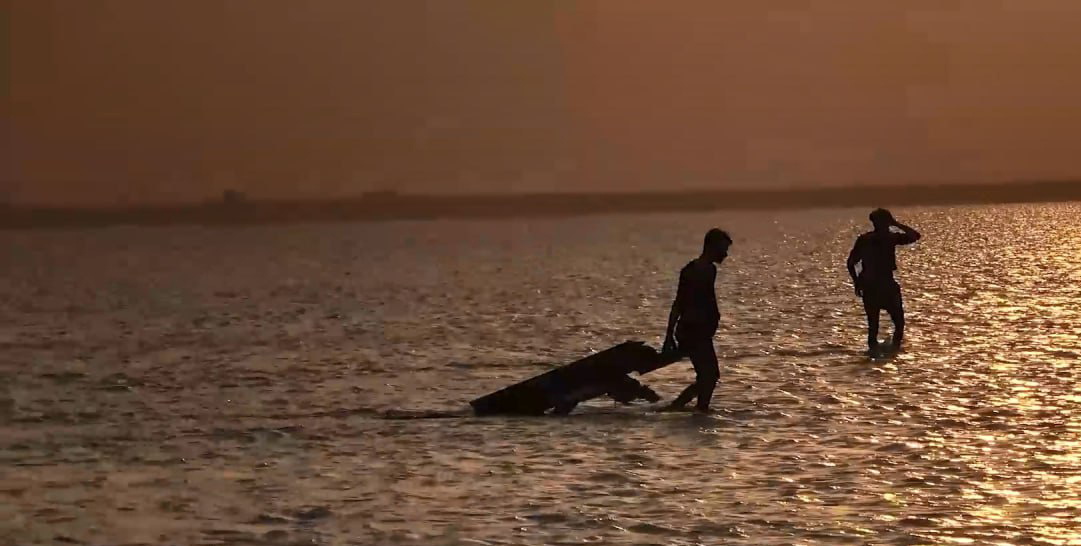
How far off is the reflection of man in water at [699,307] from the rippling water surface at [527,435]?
28.4 inches

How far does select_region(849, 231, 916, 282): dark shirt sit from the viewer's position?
67.8ft

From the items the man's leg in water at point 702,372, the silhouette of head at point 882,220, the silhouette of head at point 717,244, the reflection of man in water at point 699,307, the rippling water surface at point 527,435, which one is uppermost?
the silhouette of head at point 882,220

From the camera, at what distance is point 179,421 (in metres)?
17.3

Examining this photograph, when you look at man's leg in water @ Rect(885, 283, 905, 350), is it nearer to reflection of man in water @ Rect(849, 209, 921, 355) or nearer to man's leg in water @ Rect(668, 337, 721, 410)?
reflection of man in water @ Rect(849, 209, 921, 355)

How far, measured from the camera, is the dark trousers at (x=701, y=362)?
51.5ft

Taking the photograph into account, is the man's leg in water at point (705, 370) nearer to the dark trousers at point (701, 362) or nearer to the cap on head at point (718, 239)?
the dark trousers at point (701, 362)

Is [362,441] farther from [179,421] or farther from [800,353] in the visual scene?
[800,353]

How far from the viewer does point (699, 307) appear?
614 inches

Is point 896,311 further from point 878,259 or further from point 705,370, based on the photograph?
point 705,370

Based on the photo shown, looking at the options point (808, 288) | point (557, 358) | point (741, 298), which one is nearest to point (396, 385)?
point (557, 358)

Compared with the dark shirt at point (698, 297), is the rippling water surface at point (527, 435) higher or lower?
lower

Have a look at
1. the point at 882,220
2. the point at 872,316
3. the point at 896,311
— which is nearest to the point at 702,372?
the point at 882,220

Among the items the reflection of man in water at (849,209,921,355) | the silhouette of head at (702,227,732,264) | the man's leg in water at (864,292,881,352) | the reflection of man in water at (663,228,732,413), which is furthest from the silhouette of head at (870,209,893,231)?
the silhouette of head at (702,227,732,264)

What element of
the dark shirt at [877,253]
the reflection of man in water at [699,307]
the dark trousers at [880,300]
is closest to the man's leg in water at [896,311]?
the dark trousers at [880,300]
